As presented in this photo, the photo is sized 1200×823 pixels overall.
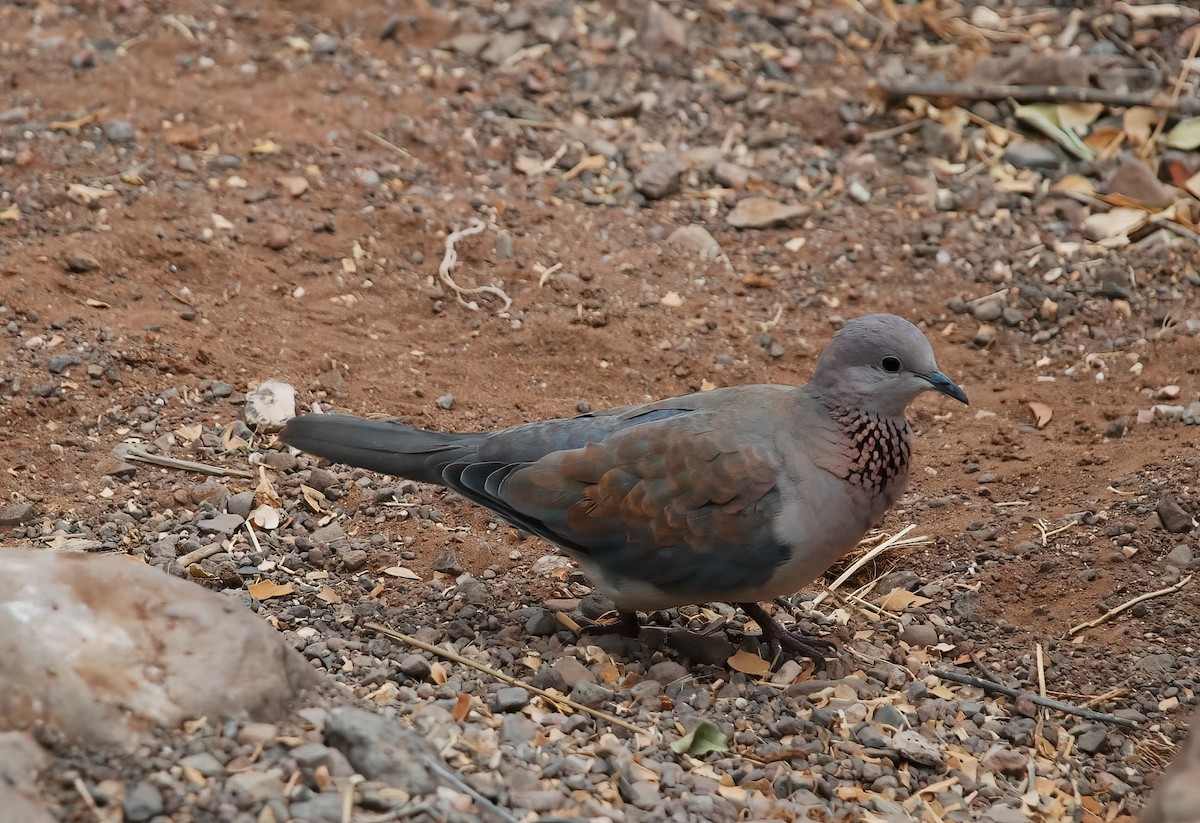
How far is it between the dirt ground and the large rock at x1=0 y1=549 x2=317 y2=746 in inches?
52.8

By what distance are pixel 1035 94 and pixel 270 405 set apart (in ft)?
14.9

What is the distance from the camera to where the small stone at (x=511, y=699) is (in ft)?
11.9

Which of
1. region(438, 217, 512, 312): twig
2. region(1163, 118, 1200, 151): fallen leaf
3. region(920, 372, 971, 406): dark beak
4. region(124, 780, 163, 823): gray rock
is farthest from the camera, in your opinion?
region(1163, 118, 1200, 151): fallen leaf

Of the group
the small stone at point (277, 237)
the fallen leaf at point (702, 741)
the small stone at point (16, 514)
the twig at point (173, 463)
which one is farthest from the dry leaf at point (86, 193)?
the fallen leaf at point (702, 741)

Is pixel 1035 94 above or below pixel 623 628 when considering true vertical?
above

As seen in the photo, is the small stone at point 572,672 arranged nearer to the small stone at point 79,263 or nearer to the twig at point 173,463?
the twig at point 173,463

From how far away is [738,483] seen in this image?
12.7 feet

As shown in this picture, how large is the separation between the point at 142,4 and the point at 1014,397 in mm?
5382

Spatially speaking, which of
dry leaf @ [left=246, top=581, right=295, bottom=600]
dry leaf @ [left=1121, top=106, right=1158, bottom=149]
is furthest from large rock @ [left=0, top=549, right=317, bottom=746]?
dry leaf @ [left=1121, top=106, right=1158, bottom=149]

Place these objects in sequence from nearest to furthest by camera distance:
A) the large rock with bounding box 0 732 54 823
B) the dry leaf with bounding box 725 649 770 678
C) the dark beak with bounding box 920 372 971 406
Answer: the large rock with bounding box 0 732 54 823, the dark beak with bounding box 920 372 971 406, the dry leaf with bounding box 725 649 770 678

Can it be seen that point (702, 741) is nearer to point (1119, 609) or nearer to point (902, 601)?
point (902, 601)

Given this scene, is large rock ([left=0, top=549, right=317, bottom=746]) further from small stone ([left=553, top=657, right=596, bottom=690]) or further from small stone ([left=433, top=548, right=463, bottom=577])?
small stone ([left=433, top=548, right=463, bottom=577])

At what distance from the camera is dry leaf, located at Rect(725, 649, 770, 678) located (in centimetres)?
406

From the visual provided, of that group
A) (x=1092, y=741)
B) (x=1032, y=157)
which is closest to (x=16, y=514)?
(x=1092, y=741)
